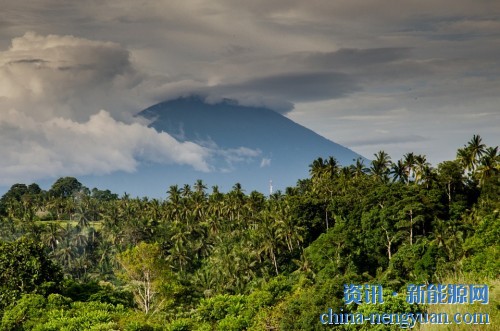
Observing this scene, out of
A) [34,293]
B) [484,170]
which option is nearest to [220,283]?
[34,293]

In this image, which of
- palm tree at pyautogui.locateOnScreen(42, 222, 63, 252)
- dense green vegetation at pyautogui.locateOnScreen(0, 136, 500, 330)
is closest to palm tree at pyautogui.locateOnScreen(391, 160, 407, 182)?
dense green vegetation at pyautogui.locateOnScreen(0, 136, 500, 330)

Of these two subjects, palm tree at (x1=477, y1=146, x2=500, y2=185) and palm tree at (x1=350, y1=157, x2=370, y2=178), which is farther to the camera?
palm tree at (x1=350, y1=157, x2=370, y2=178)

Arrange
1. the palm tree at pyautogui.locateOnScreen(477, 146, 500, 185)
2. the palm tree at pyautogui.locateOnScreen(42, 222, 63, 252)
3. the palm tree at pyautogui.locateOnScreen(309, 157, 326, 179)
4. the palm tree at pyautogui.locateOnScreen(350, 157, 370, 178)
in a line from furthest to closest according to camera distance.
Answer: the palm tree at pyautogui.locateOnScreen(42, 222, 63, 252)
the palm tree at pyautogui.locateOnScreen(309, 157, 326, 179)
the palm tree at pyautogui.locateOnScreen(350, 157, 370, 178)
the palm tree at pyautogui.locateOnScreen(477, 146, 500, 185)

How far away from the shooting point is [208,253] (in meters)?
113

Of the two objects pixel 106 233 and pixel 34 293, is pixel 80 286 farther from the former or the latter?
pixel 106 233

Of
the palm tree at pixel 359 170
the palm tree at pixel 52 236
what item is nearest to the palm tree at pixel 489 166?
the palm tree at pixel 359 170

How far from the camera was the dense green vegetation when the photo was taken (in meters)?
52.9

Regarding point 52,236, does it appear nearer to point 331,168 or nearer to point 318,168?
point 318,168

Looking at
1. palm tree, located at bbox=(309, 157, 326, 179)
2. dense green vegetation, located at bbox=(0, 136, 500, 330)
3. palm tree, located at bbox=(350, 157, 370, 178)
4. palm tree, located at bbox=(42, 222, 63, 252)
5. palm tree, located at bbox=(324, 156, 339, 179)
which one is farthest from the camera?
palm tree, located at bbox=(42, 222, 63, 252)

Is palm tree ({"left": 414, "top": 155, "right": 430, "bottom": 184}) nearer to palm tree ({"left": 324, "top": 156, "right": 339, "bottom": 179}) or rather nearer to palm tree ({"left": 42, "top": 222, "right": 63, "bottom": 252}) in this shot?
palm tree ({"left": 324, "top": 156, "right": 339, "bottom": 179})

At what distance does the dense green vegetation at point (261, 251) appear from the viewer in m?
52.9

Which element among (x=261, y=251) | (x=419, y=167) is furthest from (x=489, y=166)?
(x=261, y=251)

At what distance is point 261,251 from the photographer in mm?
98188

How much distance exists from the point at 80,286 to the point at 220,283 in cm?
2748
